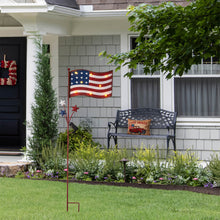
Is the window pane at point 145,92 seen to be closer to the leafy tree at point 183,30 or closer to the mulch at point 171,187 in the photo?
the mulch at point 171,187

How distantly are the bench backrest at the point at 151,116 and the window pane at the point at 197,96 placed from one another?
0.33 meters

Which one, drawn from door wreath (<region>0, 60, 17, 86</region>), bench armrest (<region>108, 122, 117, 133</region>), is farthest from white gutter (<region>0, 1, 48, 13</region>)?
bench armrest (<region>108, 122, 117, 133</region>)

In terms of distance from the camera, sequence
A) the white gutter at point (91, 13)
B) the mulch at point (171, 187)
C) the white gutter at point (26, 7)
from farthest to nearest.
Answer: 1. the white gutter at point (91, 13)
2. the white gutter at point (26, 7)
3. the mulch at point (171, 187)

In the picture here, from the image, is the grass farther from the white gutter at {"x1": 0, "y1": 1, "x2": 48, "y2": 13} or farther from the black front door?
the white gutter at {"x1": 0, "y1": 1, "x2": 48, "y2": 13}

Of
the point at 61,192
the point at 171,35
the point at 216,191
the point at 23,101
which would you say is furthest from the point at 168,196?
the point at 23,101

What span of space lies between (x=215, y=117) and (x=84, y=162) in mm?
3086

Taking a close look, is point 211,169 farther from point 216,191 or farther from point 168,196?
point 168,196

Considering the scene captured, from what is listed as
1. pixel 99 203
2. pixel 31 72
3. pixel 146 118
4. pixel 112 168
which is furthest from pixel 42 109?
pixel 99 203

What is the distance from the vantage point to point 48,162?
8.24 m

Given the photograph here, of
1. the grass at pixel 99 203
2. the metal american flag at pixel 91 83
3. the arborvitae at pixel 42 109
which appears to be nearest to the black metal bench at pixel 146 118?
the metal american flag at pixel 91 83

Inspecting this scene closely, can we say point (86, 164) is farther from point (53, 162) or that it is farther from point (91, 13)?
point (91, 13)

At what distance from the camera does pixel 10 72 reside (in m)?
10.2

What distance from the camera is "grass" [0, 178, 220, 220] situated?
541 cm

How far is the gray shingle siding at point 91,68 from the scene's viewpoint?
9852 mm
